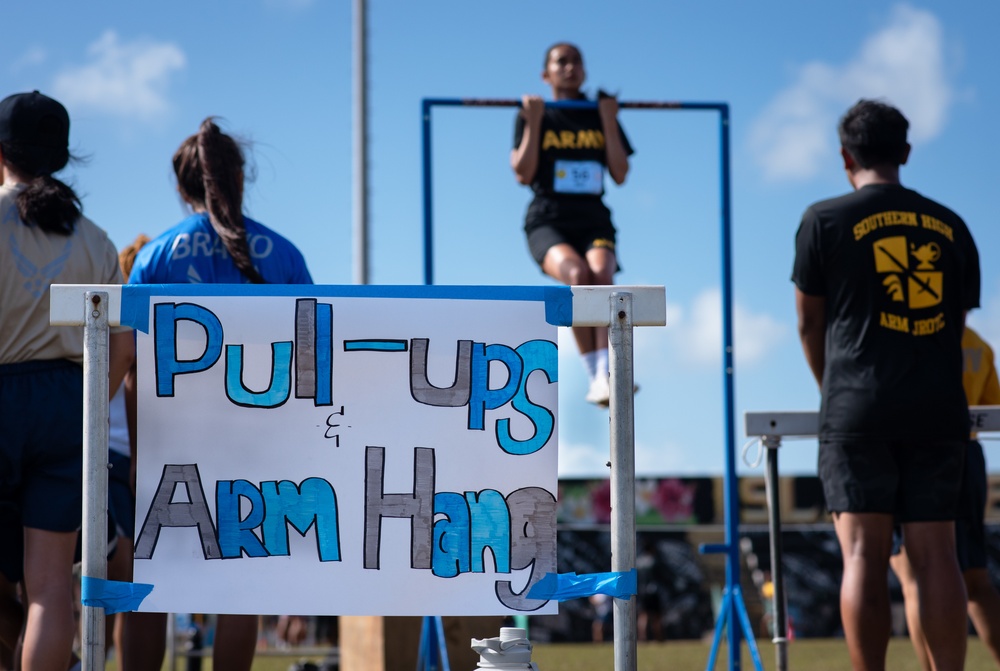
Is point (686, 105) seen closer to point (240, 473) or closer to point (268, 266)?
point (268, 266)

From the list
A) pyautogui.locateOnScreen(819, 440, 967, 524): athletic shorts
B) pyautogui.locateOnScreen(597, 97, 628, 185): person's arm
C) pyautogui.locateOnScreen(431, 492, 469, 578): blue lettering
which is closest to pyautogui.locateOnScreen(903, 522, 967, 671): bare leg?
pyautogui.locateOnScreen(819, 440, 967, 524): athletic shorts

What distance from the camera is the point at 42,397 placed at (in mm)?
2691

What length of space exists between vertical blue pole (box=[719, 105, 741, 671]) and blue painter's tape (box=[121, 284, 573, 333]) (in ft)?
7.56

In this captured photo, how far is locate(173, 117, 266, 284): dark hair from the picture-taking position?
3.00m

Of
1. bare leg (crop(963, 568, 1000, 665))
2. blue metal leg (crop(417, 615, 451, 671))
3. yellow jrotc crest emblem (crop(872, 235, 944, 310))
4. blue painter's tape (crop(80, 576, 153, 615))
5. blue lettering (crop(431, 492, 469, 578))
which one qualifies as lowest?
blue metal leg (crop(417, 615, 451, 671))

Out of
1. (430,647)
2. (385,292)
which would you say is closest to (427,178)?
(430,647)

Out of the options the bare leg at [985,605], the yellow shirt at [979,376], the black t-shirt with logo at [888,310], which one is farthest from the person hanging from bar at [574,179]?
the black t-shirt with logo at [888,310]

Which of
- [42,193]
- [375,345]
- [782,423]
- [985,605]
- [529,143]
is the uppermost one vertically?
[529,143]

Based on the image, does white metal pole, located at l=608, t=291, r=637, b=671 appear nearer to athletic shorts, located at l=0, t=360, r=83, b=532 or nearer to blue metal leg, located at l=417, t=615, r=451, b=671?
athletic shorts, located at l=0, t=360, r=83, b=532

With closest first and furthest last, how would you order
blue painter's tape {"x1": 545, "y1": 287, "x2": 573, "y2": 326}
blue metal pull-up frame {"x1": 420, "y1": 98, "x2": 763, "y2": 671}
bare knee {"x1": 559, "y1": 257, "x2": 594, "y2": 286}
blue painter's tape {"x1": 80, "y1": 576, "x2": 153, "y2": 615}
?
blue painter's tape {"x1": 80, "y1": 576, "x2": 153, "y2": 615} → blue painter's tape {"x1": 545, "y1": 287, "x2": 573, "y2": 326} → blue metal pull-up frame {"x1": 420, "y1": 98, "x2": 763, "y2": 671} → bare knee {"x1": 559, "y1": 257, "x2": 594, "y2": 286}

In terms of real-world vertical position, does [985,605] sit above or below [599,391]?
below

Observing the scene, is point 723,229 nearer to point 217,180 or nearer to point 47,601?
point 217,180

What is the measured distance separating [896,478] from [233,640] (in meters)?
1.78

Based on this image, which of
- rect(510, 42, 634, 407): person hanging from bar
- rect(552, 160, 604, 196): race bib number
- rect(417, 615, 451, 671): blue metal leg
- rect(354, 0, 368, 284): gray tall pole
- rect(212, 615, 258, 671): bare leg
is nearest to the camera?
rect(212, 615, 258, 671): bare leg
